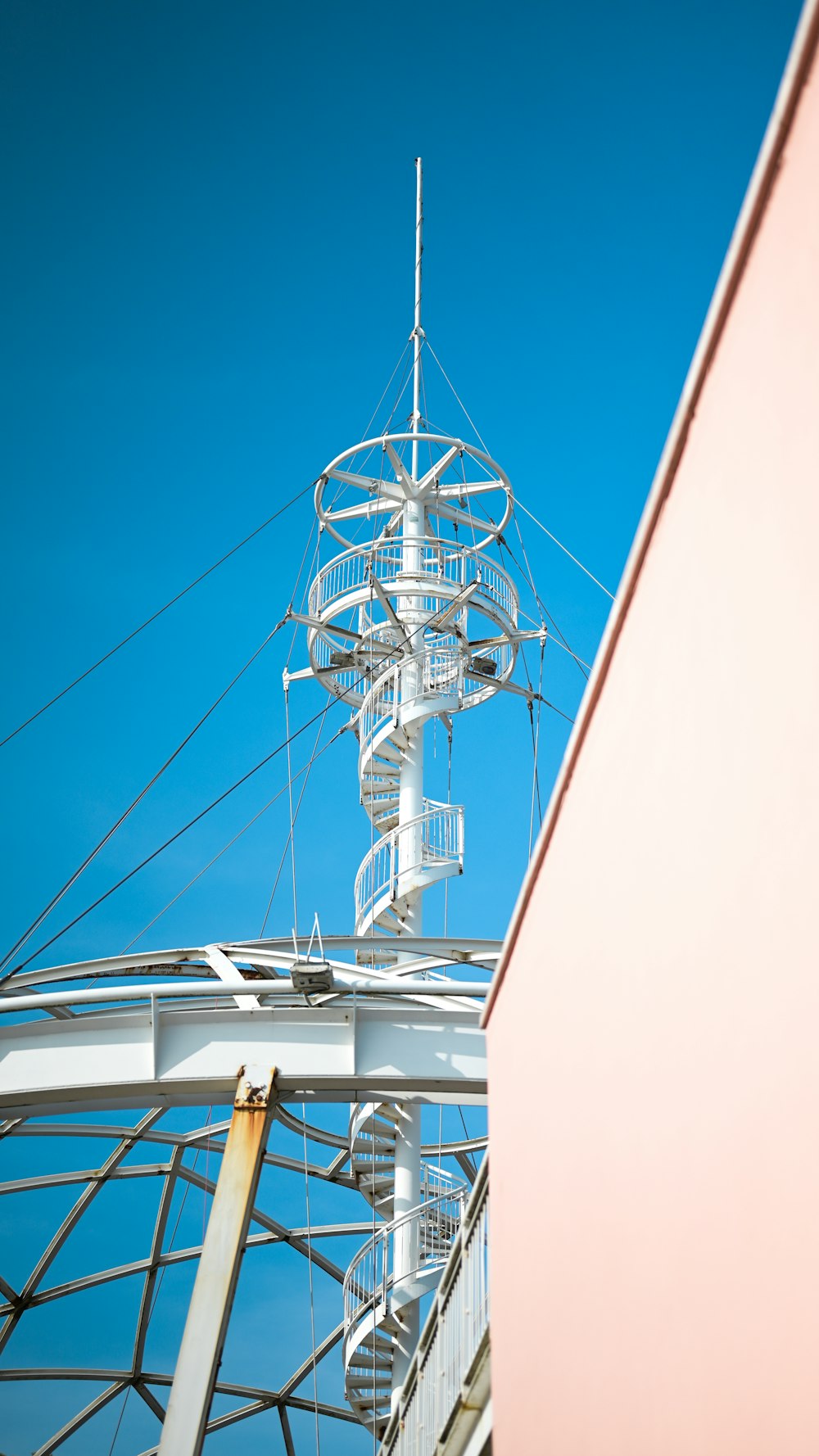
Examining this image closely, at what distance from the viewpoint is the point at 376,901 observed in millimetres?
23422

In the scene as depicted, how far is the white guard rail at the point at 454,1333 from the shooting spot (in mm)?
9336

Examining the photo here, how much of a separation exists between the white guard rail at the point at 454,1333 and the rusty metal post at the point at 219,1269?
2135mm

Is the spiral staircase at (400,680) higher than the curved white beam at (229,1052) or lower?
higher

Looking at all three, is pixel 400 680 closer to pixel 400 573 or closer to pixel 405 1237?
pixel 400 573

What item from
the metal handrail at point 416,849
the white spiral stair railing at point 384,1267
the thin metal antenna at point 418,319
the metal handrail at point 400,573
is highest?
the thin metal antenna at point 418,319

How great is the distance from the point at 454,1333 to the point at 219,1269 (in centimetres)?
359

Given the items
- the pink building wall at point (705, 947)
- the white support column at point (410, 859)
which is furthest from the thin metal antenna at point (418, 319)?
the pink building wall at point (705, 947)

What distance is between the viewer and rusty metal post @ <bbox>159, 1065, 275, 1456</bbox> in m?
11.9

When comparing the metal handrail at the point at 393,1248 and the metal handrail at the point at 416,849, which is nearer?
the metal handrail at the point at 393,1248

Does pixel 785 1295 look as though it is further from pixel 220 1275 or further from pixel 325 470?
pixel 325 470

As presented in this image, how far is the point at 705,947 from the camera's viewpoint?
16.5 feet

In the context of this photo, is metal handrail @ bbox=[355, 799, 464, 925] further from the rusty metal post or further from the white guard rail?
the white guard rail

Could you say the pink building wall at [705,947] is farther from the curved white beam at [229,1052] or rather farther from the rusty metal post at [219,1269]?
the curved white beam at [229,1052]

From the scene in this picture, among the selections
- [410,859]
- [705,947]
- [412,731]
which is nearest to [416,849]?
[410,859]
